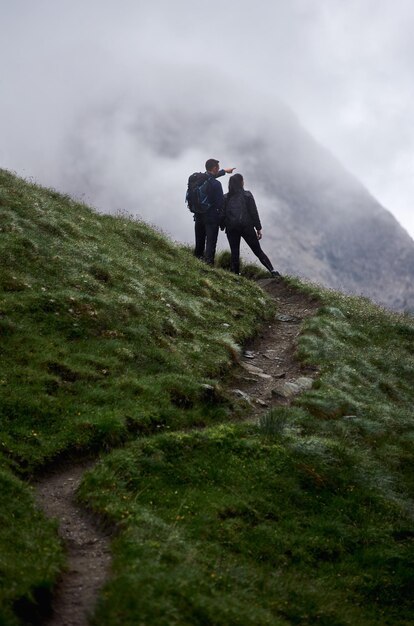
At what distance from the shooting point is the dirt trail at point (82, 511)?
8547 millimetres

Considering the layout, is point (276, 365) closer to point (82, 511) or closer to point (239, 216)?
point (239, 216)

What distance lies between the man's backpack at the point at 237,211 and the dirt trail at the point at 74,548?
60.7ft

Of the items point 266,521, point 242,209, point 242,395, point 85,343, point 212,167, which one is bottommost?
point 266,521

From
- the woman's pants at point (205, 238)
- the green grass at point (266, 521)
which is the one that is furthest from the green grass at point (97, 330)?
the woman's pants at point (205, 238)

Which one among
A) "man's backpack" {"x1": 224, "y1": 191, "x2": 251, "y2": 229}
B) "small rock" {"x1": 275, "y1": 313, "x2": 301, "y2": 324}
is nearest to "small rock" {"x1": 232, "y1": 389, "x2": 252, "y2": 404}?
"small rock" {"x1": 275, "y1": 313, "x2": 301, "y2": 324}

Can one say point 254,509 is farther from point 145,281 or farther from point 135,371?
point 145,281

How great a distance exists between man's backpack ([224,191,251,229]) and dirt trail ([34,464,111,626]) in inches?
729

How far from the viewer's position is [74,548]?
9.82m

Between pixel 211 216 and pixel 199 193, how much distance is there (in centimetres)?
115

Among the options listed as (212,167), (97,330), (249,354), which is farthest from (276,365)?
(212,167)

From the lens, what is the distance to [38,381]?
13977mm

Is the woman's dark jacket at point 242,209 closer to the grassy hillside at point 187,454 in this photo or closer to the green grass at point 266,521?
the grassy hillside at point 187,454

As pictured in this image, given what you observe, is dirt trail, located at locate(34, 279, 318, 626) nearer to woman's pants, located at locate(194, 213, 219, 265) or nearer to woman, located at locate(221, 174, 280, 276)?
woman, located at locate(221, 174, 280, 276)

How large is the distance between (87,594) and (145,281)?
569 inches
